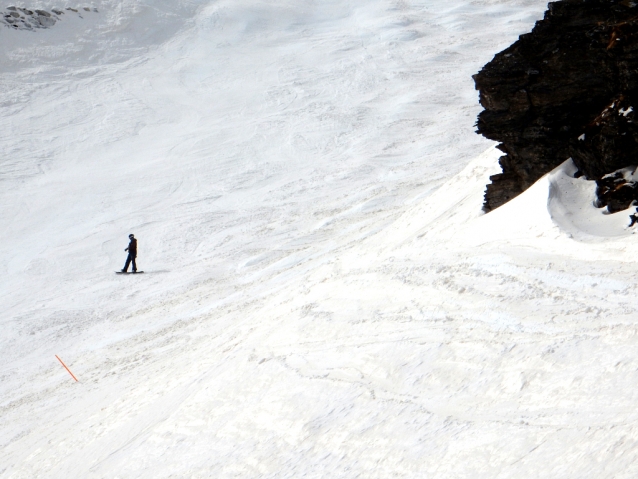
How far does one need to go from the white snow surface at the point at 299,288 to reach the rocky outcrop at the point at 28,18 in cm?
483

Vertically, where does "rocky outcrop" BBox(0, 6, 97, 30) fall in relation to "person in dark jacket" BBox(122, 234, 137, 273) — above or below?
above

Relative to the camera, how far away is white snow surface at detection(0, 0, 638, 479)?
24.4 feet

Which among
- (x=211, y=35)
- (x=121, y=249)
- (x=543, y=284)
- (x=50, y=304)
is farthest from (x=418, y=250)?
(x=211, y=35)

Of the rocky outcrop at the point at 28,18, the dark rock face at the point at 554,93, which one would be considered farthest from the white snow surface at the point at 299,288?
the rocky outcrop at the point at 28,18

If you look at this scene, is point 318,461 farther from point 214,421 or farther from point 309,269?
point 309,269

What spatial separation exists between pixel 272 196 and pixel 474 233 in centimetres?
1209

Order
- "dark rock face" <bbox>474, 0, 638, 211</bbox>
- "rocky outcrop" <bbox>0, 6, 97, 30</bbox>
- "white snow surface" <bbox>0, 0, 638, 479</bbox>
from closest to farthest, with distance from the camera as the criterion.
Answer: "white snow surface" <bbox>0, 0, 638, 479</bbox> < "dark rock face" <bbox>474, 0, 638, 211</bbox> < "rocky outcrop" <bbox>0, 6, 97, 30</bbox>

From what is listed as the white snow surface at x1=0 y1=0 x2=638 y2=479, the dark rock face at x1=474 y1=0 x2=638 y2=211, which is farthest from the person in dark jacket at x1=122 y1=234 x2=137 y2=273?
the dark rock face at x1=474 y1=0 x2=638 y2=211

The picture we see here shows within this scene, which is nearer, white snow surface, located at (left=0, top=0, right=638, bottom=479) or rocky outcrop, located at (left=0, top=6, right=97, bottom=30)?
white snow surface, located at (left=0, top=0, right=638, bottom=479)

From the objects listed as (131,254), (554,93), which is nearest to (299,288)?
(554,93)

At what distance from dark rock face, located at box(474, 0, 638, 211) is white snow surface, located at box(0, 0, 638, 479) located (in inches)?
20.8

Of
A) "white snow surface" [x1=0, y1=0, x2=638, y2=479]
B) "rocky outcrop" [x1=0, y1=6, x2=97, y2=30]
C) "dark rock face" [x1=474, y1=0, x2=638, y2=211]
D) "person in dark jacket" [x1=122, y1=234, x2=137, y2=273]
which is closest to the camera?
"white snow surface" [x1=0, y1=0, x2=638, y2=479]

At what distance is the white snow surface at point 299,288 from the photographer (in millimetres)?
7434

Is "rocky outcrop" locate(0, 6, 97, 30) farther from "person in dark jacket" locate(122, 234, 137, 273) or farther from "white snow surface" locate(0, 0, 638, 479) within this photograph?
"person in dark jacket" locate(122, 234, 137, 273)
